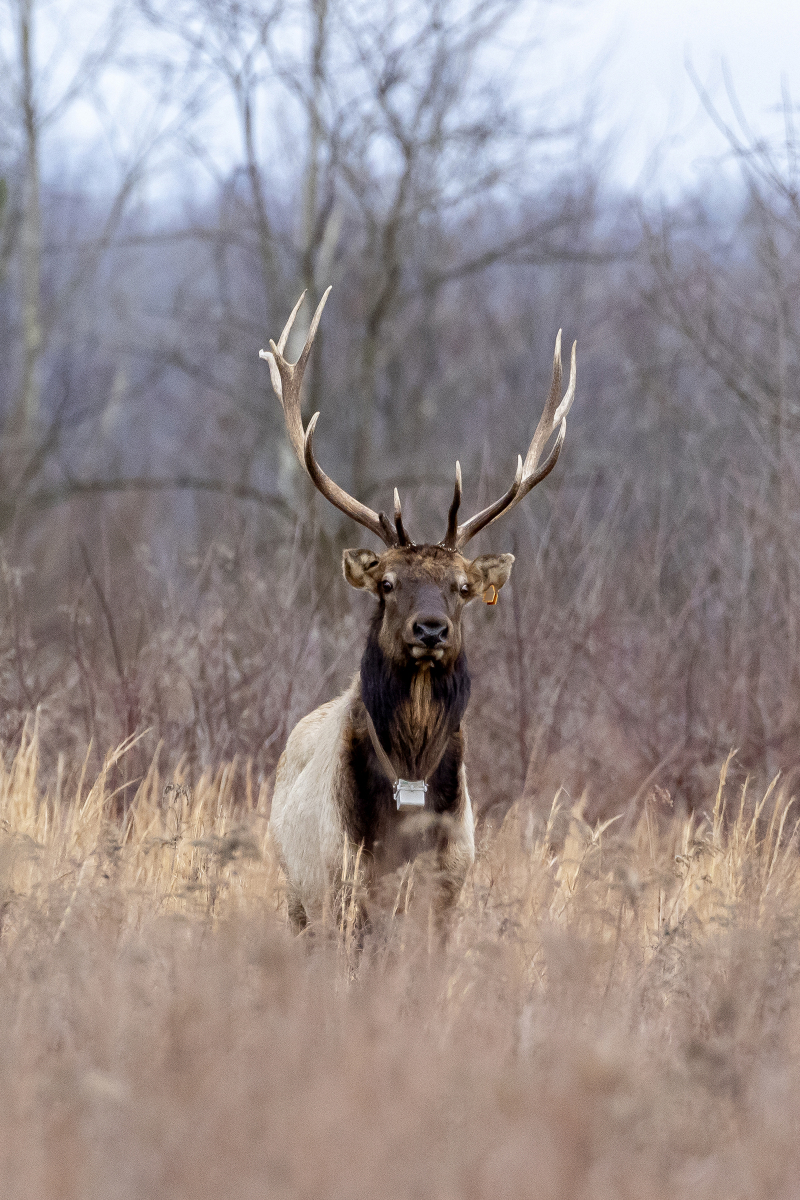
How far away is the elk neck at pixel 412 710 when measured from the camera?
15.2 feet

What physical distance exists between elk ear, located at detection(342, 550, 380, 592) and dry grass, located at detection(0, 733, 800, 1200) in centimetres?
116

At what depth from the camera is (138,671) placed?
7234mm

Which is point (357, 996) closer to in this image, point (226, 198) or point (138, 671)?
point (138, 671)

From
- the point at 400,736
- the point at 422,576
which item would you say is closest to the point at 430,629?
the point at 422,576

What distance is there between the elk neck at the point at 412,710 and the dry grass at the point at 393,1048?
21.7 inches

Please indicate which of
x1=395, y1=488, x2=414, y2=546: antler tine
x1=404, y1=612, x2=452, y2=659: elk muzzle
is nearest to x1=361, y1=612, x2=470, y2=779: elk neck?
x1=404, y1=612, x2=452, y2=659: elk muzzle

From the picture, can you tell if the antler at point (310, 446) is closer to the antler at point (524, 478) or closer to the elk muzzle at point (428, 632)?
the antler at point (524, 478)

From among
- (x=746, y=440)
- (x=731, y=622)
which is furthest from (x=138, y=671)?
(x=746, y=440)

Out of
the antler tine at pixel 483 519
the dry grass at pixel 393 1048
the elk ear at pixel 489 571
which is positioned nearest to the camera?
the dry grass at pixel 393 1048

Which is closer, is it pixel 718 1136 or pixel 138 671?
pixel 718 1136

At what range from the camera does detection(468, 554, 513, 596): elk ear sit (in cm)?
502

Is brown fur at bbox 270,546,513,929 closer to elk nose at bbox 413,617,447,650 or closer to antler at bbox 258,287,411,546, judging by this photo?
elk nose at bbox 413,617,447,650

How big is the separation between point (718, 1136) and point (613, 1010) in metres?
0.73

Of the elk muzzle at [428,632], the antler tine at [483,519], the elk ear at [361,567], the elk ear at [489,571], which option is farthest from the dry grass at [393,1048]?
the antler tine at [483,519]
